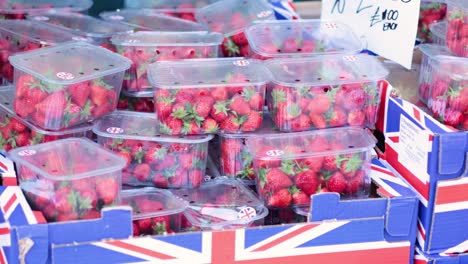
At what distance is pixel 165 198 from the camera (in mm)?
2084

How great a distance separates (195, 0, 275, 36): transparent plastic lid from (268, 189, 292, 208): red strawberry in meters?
0.68

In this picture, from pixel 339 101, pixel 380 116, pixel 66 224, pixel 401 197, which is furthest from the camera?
pixel 380 116

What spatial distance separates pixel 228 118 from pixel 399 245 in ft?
1.86

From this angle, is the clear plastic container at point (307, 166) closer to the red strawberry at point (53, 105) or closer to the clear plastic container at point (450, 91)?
the clear plastic container at point (450, 91)

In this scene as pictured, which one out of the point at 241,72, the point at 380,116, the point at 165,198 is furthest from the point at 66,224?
the point at 380,116

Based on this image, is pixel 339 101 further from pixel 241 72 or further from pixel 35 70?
pixel 35 70

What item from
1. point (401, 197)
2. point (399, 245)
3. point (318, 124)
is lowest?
point (399, 245)

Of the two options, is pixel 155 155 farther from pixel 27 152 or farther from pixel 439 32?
pixel 439 32

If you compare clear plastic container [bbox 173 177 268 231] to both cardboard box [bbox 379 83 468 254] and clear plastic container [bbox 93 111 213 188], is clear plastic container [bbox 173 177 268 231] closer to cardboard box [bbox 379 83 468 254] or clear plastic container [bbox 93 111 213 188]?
clear plastic container [bbox 93 111 213 188]

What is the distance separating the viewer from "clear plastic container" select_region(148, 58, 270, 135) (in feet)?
6.97

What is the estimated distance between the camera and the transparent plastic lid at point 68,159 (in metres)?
A: 1.91

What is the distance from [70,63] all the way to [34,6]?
23.8 inches

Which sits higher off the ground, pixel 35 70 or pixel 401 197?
pixel 35 70

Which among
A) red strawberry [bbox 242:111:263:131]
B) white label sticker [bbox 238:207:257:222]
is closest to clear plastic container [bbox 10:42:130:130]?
red strawberry [bbox 242:111:263:131]
